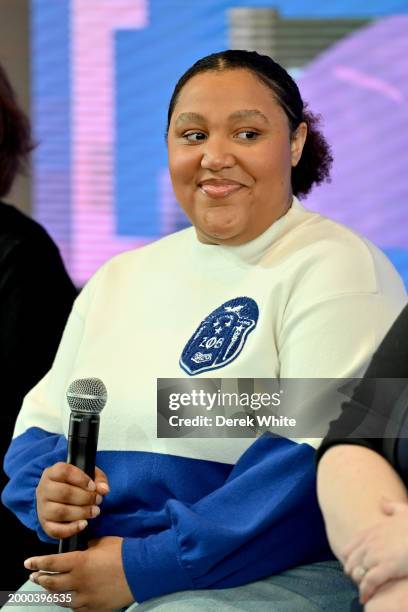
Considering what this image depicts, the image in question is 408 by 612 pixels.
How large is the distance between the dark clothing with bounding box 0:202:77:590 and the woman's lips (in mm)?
660

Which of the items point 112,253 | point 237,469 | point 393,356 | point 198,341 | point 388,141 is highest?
point 393,356

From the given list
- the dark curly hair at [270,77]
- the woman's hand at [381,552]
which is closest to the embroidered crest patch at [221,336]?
the dark curly hair at [270,77]

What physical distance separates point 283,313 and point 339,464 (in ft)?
1.33

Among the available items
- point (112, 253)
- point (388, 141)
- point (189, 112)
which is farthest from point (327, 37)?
point (189, 112)

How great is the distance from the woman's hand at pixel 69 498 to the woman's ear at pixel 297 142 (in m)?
0.73

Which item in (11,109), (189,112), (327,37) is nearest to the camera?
(189,112)

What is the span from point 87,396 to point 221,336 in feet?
0.90

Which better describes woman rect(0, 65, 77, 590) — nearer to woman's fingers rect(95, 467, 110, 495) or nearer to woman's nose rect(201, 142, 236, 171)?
woman's fingers rect(95, 467, 110, 495)

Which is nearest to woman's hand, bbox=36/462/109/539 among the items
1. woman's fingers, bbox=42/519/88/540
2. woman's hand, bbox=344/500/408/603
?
woman's fingers, bbox=42/519/88/540

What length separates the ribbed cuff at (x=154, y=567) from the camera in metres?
1.89

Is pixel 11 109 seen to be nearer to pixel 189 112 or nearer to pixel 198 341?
pixel 189 112

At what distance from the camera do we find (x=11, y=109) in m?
2.85

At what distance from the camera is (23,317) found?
8.39 feet

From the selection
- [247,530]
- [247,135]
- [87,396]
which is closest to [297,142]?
[247,135]
